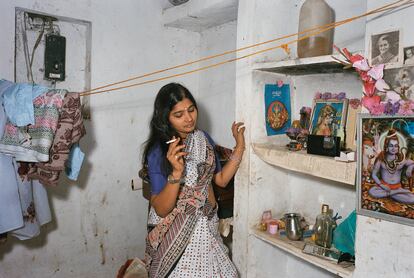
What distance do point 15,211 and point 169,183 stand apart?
701 millimetres

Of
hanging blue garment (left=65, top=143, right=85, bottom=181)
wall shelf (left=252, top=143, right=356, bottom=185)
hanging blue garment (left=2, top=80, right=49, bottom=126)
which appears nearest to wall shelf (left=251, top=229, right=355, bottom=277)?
wall shelf (left=252, top=143, right=356, bottom=185)

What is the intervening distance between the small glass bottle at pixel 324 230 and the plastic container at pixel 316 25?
2.26 feet

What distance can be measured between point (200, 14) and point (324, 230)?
→ 138cm

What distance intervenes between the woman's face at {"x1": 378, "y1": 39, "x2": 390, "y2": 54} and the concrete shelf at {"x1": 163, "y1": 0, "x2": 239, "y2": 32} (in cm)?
89

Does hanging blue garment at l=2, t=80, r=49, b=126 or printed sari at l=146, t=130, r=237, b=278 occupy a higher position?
hanging blue garment at l=2, t=80, r=49, b=126

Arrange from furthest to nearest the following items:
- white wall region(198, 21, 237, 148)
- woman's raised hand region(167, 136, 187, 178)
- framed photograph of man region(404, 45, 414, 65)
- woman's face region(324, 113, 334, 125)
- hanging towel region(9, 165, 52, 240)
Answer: white wall region(198, 21, 237, 148)
hanging towel region(9, 165, 52, 240)
woman's face region(324, 113, 334, 125)
woman's raised hand region(167, 136, 187, 178)
framed photograph of man region(404, 45, 414, 65)

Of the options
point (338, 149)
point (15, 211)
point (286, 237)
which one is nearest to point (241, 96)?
point (338, 149)

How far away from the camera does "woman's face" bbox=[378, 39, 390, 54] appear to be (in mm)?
1060

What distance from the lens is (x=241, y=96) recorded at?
1.62 metres

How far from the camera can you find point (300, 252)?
138cm

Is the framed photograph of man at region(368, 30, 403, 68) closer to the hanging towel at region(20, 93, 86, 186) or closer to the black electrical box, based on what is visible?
the hanging towel at region(20, 93, 86, 186)

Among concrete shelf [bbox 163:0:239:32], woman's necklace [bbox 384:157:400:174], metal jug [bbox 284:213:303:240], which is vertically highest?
concrete shelf [bbox 163:0:239:32]

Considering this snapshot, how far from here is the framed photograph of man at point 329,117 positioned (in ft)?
4.68

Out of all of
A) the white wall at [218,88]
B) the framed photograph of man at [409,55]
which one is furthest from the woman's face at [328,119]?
the white wall at [218,88]
